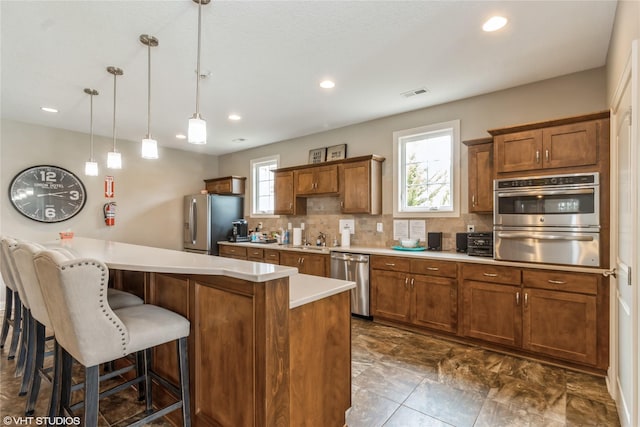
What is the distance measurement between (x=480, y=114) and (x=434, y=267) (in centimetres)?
183

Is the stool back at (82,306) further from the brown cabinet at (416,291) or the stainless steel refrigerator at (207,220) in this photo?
the stainless steel refrigerator at (207,220)

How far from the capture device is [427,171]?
13.3ft

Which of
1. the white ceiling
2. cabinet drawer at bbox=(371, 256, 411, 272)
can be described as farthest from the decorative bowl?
the white ceiling

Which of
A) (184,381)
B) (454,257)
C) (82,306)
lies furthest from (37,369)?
(454,257)

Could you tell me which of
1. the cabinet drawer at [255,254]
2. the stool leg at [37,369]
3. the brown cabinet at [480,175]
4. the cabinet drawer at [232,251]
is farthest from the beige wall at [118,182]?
the brown cabinet at [480,175]

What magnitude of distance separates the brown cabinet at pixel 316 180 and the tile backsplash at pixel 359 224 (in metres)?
0.32

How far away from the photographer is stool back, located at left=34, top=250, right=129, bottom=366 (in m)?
1.29

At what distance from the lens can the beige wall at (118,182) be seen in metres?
4.44

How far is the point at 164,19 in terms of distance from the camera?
86.8 inches

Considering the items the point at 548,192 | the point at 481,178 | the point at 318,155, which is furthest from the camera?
the point at 318,155

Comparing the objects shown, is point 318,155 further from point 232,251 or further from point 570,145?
point 570,145

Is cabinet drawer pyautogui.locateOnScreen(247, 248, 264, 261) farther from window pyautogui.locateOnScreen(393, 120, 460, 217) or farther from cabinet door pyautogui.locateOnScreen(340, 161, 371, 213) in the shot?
window pyautogui.locateOnScreen(393, 120, 460, 217)

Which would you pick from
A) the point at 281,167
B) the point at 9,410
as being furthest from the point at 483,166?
the point at 9,410

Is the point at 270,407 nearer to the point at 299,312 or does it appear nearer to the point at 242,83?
the point at 299,312
